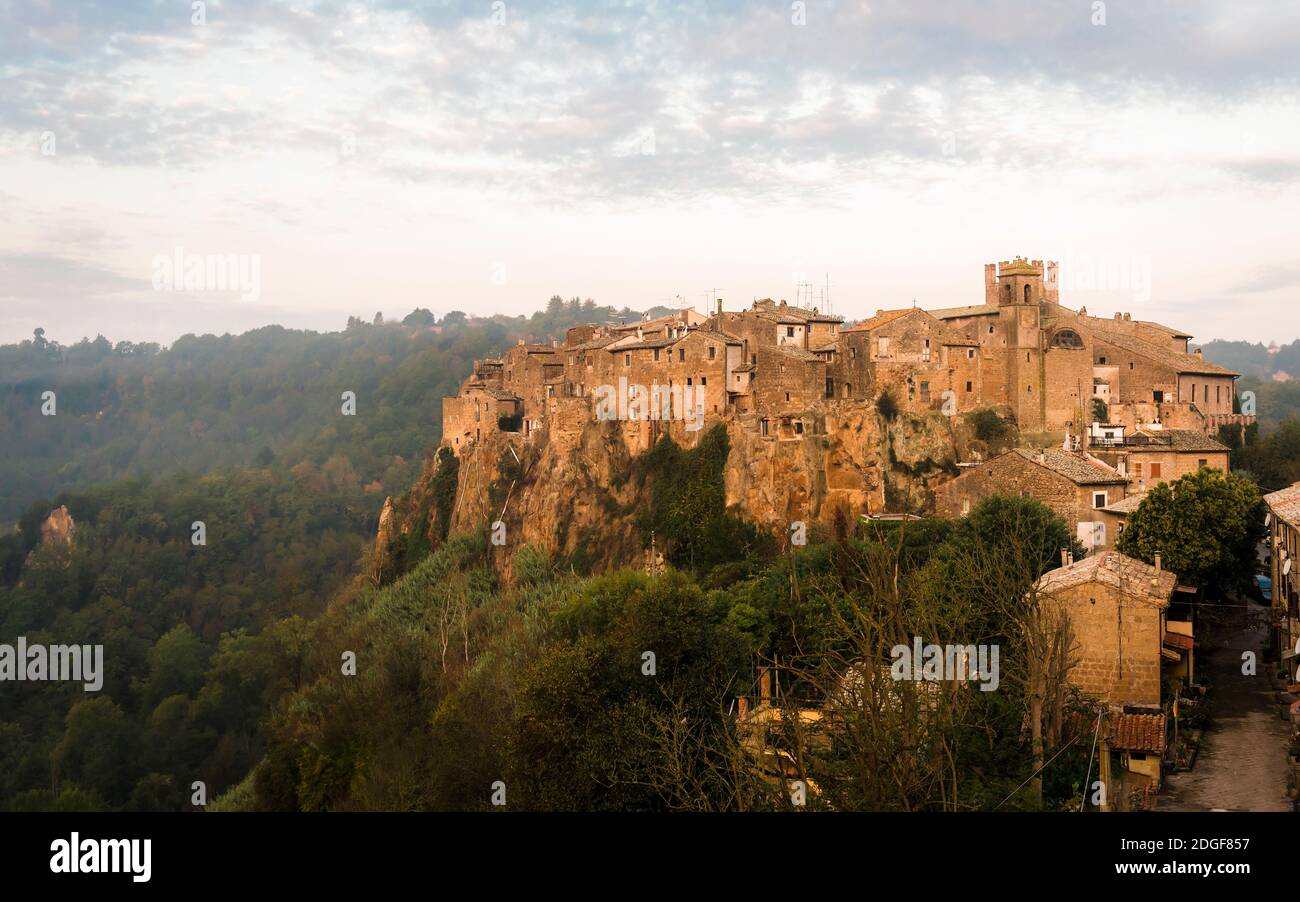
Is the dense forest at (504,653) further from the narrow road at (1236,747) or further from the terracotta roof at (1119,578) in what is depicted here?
the narrow road at (1236,747)

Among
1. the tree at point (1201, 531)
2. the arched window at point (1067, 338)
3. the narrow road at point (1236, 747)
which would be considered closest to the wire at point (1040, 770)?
the narrow road at point (1236, 747)

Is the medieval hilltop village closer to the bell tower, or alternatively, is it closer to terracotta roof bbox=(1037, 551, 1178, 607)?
the bell tower

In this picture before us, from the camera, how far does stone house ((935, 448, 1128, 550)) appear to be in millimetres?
35500

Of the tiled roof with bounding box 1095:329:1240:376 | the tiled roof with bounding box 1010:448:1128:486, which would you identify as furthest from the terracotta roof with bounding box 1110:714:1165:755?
the tiled roof with bounding box 1095:329:1240:376

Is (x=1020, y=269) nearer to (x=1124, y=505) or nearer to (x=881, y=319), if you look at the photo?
(x=881, y=319)

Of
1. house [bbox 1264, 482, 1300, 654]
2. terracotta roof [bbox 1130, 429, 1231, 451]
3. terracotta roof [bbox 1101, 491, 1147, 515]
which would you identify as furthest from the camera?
terracotta roof [bbox 1130, 429, 1231, 451]

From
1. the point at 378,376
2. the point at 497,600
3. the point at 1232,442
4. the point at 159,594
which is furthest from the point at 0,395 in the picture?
the point at 1232,442

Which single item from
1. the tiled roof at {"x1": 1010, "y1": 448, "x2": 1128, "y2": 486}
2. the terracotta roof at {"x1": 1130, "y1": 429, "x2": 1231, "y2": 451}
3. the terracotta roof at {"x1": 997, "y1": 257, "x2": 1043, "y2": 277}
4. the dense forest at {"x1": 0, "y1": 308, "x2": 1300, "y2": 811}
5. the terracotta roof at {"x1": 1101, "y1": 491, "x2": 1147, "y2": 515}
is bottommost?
the dense forest at {"x1": 0, "y1": 308, "x2": 1300, "y2": 811}

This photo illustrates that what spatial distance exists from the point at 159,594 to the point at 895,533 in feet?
234

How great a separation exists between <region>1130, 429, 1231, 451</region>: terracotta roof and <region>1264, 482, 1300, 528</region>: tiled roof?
5861mm

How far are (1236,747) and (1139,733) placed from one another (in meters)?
2.60

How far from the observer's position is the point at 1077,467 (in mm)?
36969

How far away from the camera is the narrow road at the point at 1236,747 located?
19906mm
